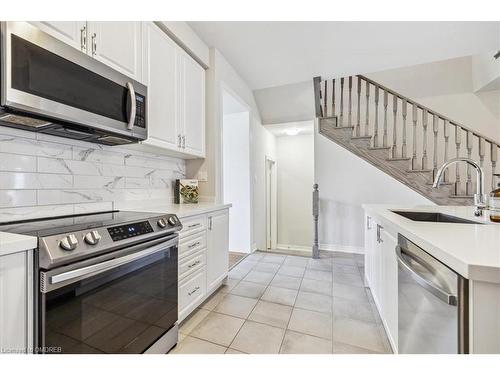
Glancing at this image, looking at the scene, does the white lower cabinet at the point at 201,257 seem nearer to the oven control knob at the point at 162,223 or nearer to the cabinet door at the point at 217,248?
the cabinet door at the point at 217,248

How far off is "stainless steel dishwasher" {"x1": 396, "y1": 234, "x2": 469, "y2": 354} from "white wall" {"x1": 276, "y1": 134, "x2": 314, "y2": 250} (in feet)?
12.5

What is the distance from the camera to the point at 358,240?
3.73 metres

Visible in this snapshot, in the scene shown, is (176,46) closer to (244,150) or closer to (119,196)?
(119,196)

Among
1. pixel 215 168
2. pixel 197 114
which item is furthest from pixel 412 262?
pixel 197 114

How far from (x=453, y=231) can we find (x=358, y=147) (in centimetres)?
289

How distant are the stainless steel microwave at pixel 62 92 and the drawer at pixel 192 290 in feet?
3.81

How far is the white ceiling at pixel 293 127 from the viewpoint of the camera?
161 inches

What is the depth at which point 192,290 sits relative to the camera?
182 cm

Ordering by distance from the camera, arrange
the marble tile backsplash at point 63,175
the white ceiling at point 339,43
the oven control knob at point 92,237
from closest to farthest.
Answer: the oven control knob at point 92,237, the marble tile backsplash at point 63,175, the white ceiling at point 339,43

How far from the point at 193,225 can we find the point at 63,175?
36.8 inches

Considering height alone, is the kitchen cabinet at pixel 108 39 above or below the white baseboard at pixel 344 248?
above

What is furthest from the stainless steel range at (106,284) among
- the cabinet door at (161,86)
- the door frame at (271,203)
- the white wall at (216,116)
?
the door frame at (271,203)

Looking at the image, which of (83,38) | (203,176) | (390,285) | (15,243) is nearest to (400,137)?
(390,285)

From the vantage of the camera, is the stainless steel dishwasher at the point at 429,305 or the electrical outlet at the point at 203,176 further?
the electrical outlet at the point at 203,176
